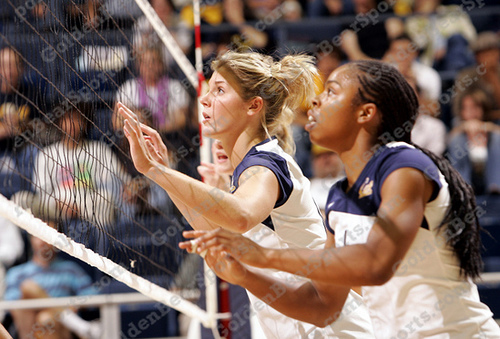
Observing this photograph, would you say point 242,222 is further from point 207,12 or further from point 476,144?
point 207,12

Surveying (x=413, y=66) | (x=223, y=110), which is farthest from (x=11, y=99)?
(x=223, y=110)

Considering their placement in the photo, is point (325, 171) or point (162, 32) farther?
point (325, 171)

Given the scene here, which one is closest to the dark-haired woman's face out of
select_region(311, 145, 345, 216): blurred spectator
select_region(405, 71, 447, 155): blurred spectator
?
select_region(311, 145, 345, 216): blurred spectator

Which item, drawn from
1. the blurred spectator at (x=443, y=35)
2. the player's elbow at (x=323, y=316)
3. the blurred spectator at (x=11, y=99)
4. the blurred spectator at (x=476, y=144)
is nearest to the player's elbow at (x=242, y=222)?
the player's elbow at (x=323, y=316)

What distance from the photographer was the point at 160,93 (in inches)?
182

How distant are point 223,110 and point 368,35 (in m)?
4.91

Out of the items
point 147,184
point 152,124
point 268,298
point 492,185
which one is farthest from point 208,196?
point 492,185

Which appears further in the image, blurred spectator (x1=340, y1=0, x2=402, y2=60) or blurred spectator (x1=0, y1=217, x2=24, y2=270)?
blurred spectator (x1=340, y1=0, x2=402, y2=60)

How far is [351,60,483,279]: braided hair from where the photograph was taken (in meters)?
1.63

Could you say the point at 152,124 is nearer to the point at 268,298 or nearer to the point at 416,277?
the point at 268,298

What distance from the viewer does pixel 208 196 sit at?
185cm

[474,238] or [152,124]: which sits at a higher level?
[152,124]

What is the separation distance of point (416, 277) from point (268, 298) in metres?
0.45

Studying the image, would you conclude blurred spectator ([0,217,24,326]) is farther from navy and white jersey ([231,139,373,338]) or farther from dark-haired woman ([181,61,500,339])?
dark-haired woman ([181,61,500,339])
